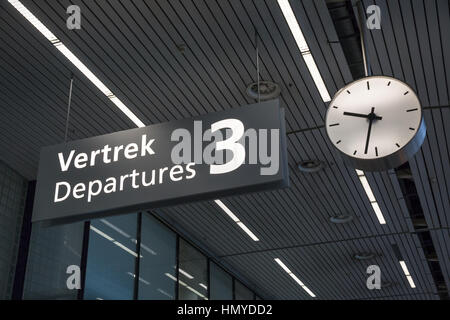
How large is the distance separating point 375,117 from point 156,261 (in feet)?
20.5

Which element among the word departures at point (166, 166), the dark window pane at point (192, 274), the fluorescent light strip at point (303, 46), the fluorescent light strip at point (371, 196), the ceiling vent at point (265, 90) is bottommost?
the word departures at point (166, 166)

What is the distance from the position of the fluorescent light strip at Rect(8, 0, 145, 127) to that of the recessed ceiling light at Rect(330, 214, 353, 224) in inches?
160

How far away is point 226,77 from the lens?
702cm

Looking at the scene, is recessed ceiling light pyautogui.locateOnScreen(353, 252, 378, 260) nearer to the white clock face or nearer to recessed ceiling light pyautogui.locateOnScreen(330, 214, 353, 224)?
recessed ceiling light pyautogui.locateOnScreen(330, 214, 353, 224)

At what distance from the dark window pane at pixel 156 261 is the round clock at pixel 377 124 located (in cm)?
564

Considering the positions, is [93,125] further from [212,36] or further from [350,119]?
[350,119]

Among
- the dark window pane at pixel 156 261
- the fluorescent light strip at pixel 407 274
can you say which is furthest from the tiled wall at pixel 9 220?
the fluorescent light strip at pixel 407 274

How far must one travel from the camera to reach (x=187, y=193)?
14.3 feet

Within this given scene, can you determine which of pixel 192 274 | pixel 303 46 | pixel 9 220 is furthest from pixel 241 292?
pixel 303 46

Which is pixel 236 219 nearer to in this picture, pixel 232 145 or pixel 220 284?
pixel 220 284

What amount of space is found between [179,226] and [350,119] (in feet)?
20.6

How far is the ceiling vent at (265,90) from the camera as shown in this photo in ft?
23.4

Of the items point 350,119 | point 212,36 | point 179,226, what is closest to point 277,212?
point 179,226

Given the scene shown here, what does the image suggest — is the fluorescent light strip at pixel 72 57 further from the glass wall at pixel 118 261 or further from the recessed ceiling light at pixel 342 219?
the recessed ceiling light at pixel 342 219
